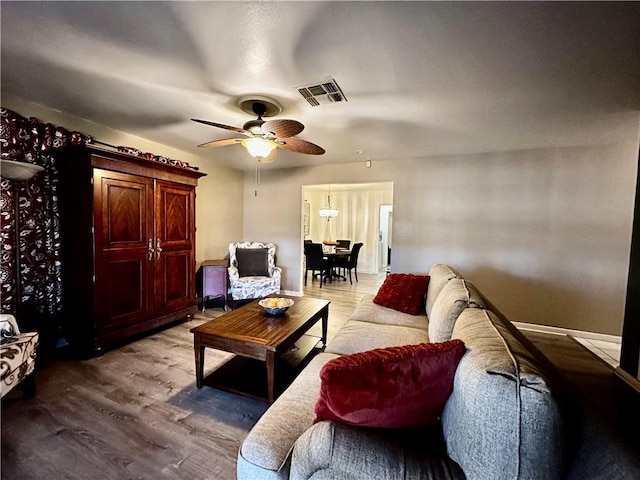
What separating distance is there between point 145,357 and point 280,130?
7.86 feet

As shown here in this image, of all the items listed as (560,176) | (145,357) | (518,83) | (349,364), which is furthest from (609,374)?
(145,357)

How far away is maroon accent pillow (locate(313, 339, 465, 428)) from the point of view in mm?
875

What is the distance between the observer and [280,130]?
2.09m

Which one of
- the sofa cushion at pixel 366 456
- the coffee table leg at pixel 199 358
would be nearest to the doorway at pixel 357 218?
the coffee table leg at pixel 199 358

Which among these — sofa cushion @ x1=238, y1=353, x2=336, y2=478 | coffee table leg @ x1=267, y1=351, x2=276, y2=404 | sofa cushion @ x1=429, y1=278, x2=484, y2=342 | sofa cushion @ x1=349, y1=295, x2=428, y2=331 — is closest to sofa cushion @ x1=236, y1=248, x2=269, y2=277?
sofa cushion @ x1=349, y1=295, x2=428, y2=331

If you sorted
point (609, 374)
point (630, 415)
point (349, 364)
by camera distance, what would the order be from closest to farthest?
point (349, 364) → point (630, 415) → point (609, 374)

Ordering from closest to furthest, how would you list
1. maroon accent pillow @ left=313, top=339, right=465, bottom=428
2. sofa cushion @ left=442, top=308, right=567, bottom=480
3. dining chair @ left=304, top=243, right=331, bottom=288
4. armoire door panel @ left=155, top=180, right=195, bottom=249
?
1. sofa cushion @ left=442, top=308, right=567, bottom=480
2. maroon accent pillow @ left=313, top=339, right=465, bottom=428
3. armoire door panel @ left=155, top=180, right=195, bottom=249
4. dining chair @ left=304, top=243, right=331, bottom=288

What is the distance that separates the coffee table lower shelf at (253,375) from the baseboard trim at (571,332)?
2996 millimetres

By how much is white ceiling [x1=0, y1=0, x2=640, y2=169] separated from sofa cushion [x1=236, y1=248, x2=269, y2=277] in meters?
2.31

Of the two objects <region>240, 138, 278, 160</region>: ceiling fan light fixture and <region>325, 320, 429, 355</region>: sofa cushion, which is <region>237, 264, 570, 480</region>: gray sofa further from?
<region>240, 138, 278, 160</region>: ceiling fan light fixture

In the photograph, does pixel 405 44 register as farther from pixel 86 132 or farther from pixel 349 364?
pixel 86 132

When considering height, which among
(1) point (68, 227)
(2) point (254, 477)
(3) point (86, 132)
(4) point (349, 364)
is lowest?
(2) point (254, 477)

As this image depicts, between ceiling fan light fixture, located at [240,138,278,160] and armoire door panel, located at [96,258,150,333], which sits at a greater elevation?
ceiling fan light fixture, located at [240,138,278,160]

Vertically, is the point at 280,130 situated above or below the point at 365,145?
below
